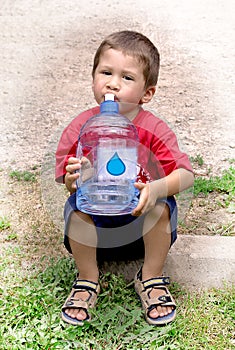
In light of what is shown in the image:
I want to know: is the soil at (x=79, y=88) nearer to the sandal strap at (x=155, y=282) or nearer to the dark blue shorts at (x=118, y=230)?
the dark blue shorts at (x=118, y=230)

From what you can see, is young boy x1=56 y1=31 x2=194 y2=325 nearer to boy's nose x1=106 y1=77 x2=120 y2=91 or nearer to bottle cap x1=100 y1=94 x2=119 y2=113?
boy's nose x1=106 y1=77 x2=120 y2=91

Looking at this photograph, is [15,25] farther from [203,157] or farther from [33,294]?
[33,294]

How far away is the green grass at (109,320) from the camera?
2676 mm

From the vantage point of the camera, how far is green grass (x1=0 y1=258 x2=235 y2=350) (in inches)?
105

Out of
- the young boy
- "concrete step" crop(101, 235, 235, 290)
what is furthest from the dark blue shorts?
"concrete step" crop(101, 235, 235, 290)

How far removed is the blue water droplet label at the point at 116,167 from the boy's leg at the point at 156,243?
1.09 feet

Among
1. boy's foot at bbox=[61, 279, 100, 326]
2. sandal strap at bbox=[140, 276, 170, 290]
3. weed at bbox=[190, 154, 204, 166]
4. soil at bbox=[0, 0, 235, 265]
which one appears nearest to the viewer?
boy's foot at bbox=[61, 279, 100, 326]

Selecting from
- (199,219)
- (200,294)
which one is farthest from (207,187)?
(200,294)

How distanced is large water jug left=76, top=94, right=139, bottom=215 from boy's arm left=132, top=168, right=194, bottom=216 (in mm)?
109

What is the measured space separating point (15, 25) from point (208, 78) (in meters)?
2.98

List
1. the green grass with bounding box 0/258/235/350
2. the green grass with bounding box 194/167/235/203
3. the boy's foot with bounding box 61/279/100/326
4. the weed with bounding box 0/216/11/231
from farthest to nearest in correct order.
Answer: the green grass with bounding box 194/167/235/203 < the weed with bounding box 0/216/11/231 < the boy's foot with bounding box 61/279/100/326 < the green grass with bounding box 0/258/235/350

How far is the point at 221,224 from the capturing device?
3.78 metres

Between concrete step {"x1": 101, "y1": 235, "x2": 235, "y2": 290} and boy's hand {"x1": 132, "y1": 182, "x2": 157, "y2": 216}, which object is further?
concrete step {"x1": 101, "y1": 235, "x2": 235, "y2": 290}

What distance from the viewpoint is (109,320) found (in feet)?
9.28
